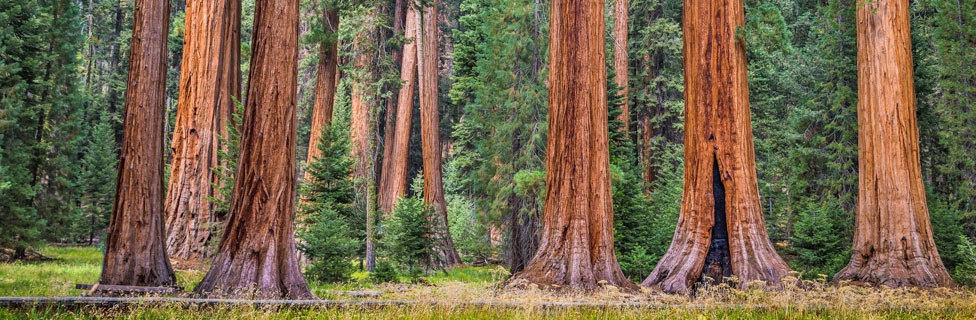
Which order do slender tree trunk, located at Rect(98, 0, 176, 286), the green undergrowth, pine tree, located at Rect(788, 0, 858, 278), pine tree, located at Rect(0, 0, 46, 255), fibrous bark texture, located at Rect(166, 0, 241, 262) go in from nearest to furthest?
the green undergrowth, slender tree trunk, located at Rect(98, 0, 176, 286), fibrous bark texture, located at Rect(166, 0, 241, 262), pine tree, located at Rect(788, 0, 858, 278), pine tree, located at Rect(0, 0, 46, 255)

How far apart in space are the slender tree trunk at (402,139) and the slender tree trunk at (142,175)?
38.9 ft

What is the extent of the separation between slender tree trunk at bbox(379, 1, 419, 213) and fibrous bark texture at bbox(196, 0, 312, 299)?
12.3 meters

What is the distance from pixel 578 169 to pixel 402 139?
11756 millimetres

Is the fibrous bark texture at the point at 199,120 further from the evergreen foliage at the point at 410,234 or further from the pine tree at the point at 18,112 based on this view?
the pine tree at the point at 18,112

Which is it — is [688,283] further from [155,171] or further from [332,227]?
[155,171]

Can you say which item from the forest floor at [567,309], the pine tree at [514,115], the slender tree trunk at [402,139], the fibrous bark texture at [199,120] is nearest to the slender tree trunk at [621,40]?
the pine tree at [514,115]

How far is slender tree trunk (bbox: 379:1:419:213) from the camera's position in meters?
21.3

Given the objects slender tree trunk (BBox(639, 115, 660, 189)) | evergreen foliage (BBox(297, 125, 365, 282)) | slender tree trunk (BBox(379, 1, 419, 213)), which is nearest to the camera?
evergreen foliage (BBox(297, 125, 365, 282))

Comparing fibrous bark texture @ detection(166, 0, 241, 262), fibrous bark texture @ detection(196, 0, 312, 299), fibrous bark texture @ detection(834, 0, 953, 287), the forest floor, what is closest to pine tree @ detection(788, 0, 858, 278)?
fibrous bark texture @ detection(834, 0, 953, 287)

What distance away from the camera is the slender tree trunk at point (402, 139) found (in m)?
21.3

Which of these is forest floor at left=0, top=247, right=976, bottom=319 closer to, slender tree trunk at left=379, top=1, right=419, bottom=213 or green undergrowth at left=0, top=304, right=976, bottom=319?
green undergrowth at left=0, top=304, right=976, bottom=319

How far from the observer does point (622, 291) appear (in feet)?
31.7

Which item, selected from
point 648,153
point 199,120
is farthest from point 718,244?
point 648,153

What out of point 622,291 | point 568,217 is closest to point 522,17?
point 568,217
